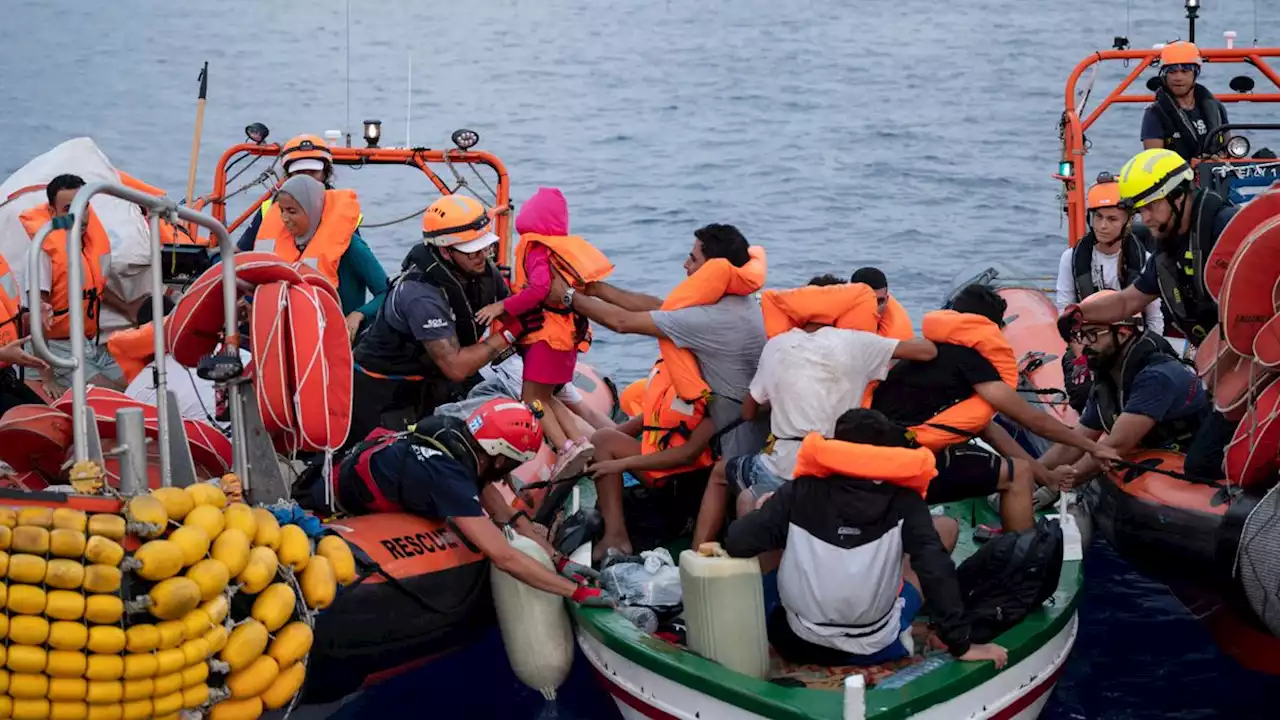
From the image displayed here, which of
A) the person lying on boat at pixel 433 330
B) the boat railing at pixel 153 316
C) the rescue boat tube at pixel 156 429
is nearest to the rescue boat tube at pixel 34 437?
the rescue boat tube at pixel 156 429

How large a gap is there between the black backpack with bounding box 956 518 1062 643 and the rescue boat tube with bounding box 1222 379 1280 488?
856mm

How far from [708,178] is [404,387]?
16.7 m

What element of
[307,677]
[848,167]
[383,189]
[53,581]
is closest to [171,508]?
[53,581]

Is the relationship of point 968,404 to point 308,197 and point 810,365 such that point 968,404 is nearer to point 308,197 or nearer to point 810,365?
point 810,365

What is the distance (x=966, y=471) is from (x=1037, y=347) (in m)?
3.06

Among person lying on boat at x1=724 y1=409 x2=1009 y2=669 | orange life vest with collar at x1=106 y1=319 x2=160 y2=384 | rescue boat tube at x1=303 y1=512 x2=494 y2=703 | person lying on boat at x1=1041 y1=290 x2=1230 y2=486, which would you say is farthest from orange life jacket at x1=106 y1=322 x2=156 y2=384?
person lying on boat at x1=1041 y1=290 x2=1230 y2=486

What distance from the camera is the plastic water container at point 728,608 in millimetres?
5977

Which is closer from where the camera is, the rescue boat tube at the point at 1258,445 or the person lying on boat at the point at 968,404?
the rescue boat tube at the point at 1258,445

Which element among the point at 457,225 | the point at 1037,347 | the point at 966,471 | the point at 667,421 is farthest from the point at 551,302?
the point at 1037,347

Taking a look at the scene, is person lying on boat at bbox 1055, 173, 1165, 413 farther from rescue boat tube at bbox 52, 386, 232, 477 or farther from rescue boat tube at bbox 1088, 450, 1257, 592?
rescue boat tube at bbox 52, 386, 232, 477

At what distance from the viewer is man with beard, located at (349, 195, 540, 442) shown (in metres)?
7.47

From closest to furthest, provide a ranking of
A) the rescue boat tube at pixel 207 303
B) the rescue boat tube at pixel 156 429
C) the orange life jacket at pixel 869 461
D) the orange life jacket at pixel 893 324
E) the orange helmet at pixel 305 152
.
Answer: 1. the orange life jacket at pixel 869 461
2. the rescue boat tube at pixel 156 429
3. the rescue boat tube at pixel 207 303
4. the orange life jacket at pixel 893 324
5. the orange helmet at pixel 305 152

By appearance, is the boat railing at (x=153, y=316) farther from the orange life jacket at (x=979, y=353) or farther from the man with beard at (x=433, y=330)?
the orange life jacket at (x=979, y=353)

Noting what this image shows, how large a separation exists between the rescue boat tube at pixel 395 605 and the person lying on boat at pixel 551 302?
36.9 inches
